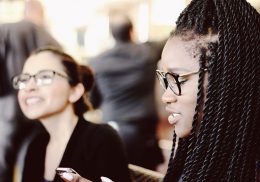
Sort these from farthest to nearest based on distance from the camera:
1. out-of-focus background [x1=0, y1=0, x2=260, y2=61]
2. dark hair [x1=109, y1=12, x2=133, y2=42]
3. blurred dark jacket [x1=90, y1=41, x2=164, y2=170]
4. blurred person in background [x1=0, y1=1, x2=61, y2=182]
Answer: out-of-focus background [x1=0, y1=0, x2=260, y2=61]
dark hair [x1=109, y1=12, x2=133, y2=42]
blurred dark jacket [x1=90, y1=41, x2=164, y2=170]
blurred person in background [x1=0, y1=1, x2=61, y2=182]

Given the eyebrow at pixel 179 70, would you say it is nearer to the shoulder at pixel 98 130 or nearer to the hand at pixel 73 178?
the hand at pixel 73 178

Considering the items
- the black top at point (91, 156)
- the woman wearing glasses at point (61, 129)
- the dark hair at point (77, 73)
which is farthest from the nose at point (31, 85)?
the black top at point (91, 156)

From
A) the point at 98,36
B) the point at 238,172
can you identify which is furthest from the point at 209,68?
the point at 98,36

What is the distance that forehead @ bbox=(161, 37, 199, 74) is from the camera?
1164 millimetres

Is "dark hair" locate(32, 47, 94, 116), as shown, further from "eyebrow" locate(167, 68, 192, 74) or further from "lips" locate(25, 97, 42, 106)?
"eyebrow" locate(167, 68, 192, 74)

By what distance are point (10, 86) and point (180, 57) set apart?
4.73 feet

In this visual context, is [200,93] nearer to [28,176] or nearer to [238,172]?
[238,172]

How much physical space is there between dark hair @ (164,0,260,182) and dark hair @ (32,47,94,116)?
85 centimetres

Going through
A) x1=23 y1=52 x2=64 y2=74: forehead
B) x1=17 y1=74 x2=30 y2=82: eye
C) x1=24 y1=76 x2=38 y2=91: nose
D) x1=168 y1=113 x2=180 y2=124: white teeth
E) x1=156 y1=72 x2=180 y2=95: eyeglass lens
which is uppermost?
x1=156 y1=72 x2=180 y2=95: eyeglass lens

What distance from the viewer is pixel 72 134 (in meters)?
1.84

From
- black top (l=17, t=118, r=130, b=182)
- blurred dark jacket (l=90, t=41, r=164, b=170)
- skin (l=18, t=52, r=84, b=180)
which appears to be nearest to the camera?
black top (l=17, t=118, r=130, b=182)

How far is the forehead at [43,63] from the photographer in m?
1.88

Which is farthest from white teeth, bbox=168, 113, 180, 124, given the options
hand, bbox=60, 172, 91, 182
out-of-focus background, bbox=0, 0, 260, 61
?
out-of-focus background, bbox=0, 0, 260, 61

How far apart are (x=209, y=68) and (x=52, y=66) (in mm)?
939
